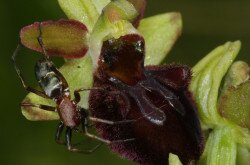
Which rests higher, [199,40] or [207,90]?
[207,90]

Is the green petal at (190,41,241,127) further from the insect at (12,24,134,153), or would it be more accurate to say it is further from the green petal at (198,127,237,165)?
the insect at (12,24,134,153)

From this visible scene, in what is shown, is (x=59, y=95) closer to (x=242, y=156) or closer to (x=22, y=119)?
(x=242, y=156)

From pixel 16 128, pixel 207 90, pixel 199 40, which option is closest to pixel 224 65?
pixel 207 90

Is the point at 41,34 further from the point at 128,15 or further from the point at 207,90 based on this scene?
the point at 207,90

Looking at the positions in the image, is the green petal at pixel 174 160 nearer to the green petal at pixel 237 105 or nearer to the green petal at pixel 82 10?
the green petal at pixel 237 105

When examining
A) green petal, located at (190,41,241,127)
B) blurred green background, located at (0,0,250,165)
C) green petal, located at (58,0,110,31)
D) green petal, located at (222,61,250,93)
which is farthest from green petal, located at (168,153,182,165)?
blurred green background, located at (0,0,250,165)

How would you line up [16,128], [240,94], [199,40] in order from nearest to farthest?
[240,94] → [16,128] → [199,40]

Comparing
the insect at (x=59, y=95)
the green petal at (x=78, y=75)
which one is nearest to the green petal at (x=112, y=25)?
the green petal at (x=78, y=75)

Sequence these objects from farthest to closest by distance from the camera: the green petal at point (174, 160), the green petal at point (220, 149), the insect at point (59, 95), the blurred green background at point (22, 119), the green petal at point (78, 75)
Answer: the blurred green background at point (22, 119) < the green petal at point (78, 75) < the insect at point (59, 95) < the green petal at point (220, 149) < the green petal at point (174, 160)
